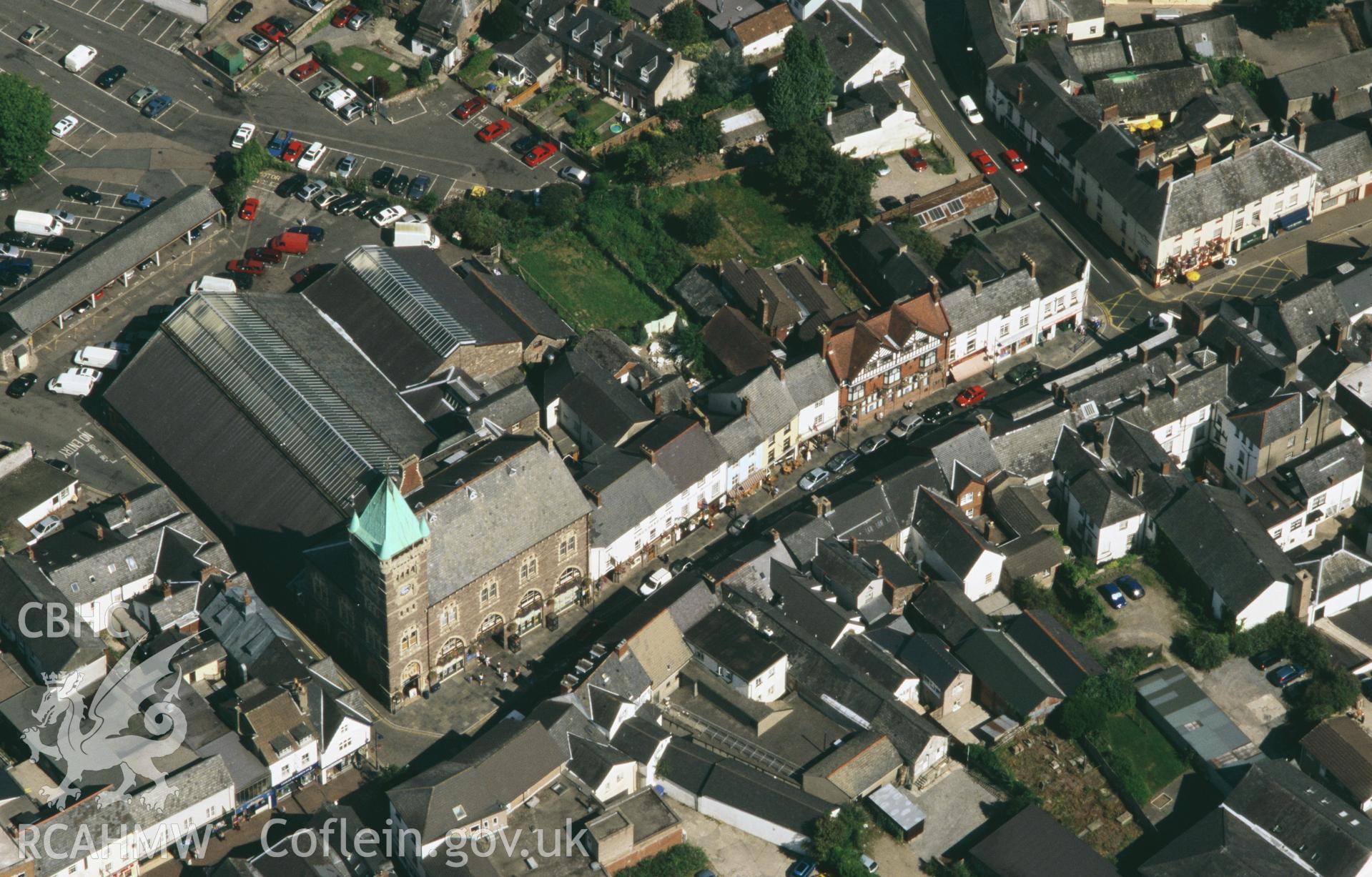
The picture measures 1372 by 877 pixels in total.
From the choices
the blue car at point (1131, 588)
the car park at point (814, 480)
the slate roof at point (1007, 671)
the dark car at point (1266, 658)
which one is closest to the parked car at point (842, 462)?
the car park at point (814, 480)

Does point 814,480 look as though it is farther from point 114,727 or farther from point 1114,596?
point 114,727

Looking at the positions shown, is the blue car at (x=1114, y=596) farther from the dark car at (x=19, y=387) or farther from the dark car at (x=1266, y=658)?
the dark car at (x=19, y=387)

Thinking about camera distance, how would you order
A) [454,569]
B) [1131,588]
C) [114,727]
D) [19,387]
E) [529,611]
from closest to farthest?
1. [114,727]
2. [454,569]
3. [529,611]
4. [1131,588]
5. [19,387]

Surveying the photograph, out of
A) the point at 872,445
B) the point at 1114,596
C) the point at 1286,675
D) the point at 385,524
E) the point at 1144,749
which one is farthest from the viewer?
the point at 872,445

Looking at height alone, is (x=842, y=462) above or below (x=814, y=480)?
above

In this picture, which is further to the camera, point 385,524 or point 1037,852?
point 385,524

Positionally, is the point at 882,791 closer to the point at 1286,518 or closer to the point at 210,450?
the point at 1286,518

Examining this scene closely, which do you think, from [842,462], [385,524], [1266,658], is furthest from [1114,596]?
[385,524]

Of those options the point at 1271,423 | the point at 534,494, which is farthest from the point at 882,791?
the point at 1271,423
